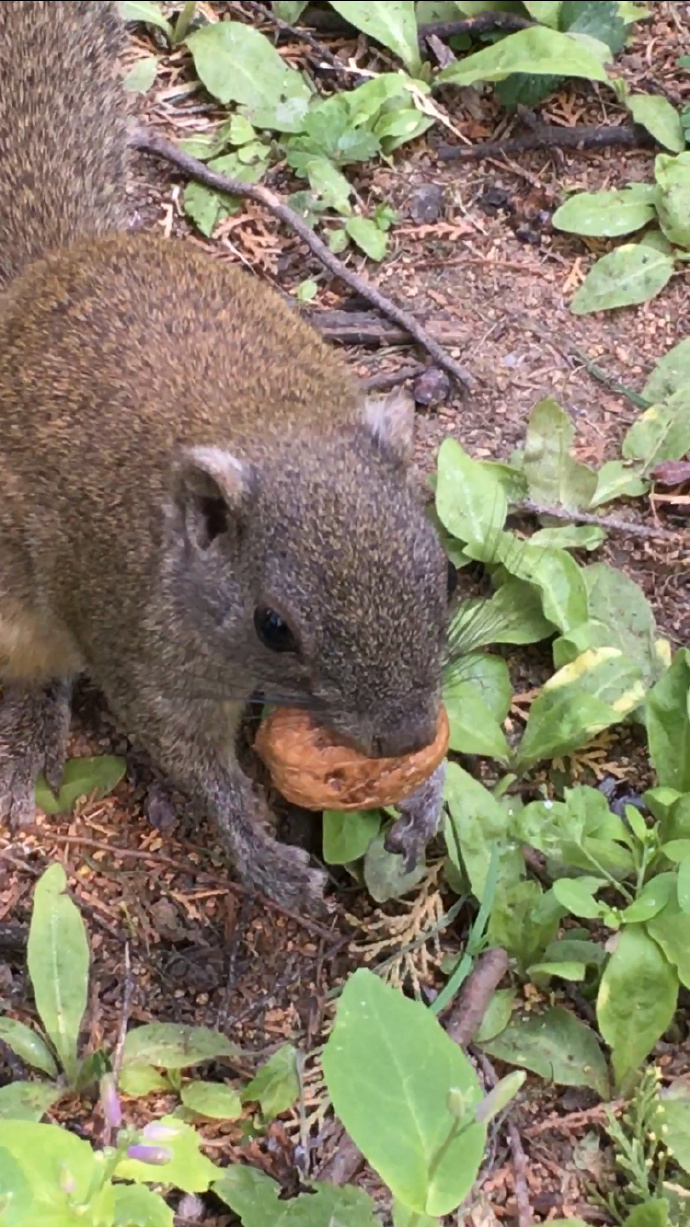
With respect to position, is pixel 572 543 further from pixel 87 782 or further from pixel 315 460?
pixel 87 782

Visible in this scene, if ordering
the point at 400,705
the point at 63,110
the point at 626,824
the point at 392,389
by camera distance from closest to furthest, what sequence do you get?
the point at 400,705
the point at 626,824
the point at 63,110
the point at 392,389

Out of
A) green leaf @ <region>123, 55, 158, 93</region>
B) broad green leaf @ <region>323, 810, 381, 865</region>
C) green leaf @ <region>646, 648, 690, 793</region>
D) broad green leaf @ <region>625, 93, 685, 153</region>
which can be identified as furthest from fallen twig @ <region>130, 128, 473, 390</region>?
broad green leaf @ <region>323, 810, 381, 865</region>

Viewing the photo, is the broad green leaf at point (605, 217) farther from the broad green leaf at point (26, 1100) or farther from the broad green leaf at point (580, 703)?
the broad green leaf at point (26, 1100)

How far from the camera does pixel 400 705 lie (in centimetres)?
255

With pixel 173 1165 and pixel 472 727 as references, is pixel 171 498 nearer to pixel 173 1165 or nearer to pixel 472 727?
pixel 472 727

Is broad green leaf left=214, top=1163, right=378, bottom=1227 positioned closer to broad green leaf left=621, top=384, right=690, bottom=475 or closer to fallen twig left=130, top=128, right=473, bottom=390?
broad green leaf left=621, top=384, right=690, bottom=475

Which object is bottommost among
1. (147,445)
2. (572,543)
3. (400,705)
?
(572,543)

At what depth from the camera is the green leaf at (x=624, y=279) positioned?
404 cm

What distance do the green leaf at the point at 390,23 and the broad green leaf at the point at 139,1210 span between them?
3.65m

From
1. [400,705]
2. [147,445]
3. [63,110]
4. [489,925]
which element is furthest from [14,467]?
[489,925]

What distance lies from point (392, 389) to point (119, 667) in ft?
4.28

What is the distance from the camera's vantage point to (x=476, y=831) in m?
3.08

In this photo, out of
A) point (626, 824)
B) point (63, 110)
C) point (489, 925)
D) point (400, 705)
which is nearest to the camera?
point (400, 705)

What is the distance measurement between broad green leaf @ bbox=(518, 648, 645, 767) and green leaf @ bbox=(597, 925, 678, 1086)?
1.86 feet
